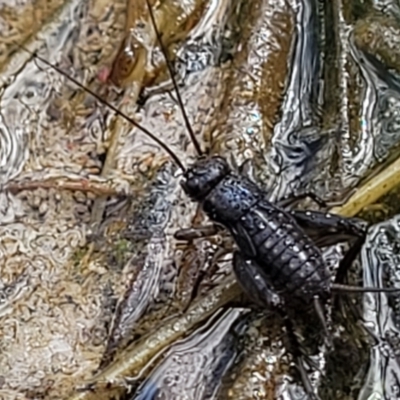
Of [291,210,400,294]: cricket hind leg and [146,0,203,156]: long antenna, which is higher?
[146,0,203,156]: long antenna

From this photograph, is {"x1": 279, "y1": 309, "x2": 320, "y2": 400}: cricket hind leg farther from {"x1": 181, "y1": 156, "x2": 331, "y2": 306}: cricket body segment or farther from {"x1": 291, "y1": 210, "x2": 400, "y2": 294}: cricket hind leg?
{"x1": 291, "y1": 210, "x2": 400, "y2": 294}: cricket hind leg

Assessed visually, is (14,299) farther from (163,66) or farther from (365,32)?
(365,32)

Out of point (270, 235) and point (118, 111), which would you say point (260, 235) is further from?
point (118, 111)

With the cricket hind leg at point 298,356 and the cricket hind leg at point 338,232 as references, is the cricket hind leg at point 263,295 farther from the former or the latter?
the cricket hind leg at point 338,232

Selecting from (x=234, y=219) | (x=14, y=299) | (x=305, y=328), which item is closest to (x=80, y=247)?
(x=14, y=299)

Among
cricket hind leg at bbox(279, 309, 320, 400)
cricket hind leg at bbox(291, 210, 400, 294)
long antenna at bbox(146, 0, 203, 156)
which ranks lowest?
cricket hind leg at bbox(279, 309, 320, 400)

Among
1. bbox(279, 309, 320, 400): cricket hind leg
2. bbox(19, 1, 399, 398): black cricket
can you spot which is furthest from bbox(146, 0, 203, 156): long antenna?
bbox(279, 309, 320, 400): cricket hind leg

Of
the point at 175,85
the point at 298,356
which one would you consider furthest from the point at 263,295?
the point at 175,85

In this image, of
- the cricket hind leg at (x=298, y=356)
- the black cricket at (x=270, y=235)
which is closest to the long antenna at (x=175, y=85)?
the black cricket at (x=270, y=235)
